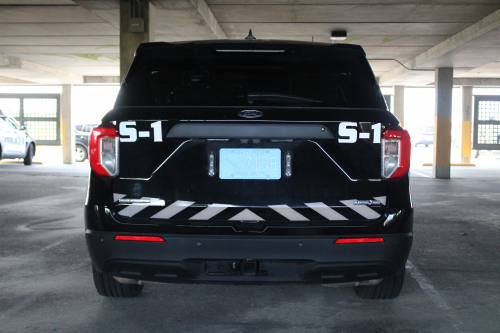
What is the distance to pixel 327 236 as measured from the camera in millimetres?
2514

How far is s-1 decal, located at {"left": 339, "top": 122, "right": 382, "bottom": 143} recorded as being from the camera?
8.40ft

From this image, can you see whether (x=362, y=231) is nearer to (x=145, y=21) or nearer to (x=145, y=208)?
(x=145, y=208)

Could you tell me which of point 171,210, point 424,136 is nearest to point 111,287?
point 171,210

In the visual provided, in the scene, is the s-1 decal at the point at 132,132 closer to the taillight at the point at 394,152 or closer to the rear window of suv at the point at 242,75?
the rear window of suv at the point at 242,75

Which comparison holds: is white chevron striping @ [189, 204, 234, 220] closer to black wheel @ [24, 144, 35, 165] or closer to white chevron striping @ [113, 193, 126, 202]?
white chevron striping @ [113, 193, 126, 202]

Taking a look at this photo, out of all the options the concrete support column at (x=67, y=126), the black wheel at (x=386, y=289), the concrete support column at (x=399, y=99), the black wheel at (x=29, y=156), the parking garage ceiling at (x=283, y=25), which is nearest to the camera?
the black wheel at (x=386, y=289)

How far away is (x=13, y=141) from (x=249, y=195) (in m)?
18.1

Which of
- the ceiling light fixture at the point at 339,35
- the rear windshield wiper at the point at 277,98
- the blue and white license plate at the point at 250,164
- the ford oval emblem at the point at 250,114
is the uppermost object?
the ceiling light fixture at the point at 339,35

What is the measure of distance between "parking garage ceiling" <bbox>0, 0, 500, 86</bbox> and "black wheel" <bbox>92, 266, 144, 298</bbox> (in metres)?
6.52

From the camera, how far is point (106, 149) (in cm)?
259

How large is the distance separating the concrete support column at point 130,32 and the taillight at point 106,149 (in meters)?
6.73

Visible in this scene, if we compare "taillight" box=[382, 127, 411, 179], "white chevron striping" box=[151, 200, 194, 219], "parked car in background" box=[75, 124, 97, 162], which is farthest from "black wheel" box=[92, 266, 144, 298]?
"parked car in background" box=[75, 124, 97, 162]

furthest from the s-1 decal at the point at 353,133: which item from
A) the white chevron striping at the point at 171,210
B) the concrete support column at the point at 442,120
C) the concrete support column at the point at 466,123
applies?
the concrete support column at the point at 466,123

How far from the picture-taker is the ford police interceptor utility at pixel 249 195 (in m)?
2.52
